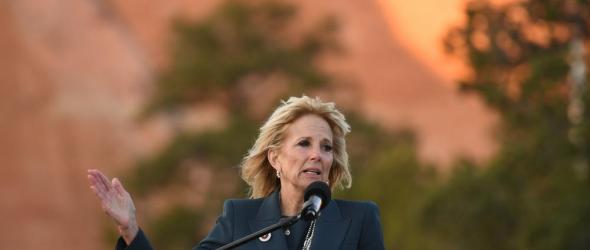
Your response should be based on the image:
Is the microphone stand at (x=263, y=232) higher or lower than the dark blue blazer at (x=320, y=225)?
lower

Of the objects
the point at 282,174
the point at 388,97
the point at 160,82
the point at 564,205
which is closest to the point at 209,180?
the point at 160,82

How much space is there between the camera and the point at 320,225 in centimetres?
653

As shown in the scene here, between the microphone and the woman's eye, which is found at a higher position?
the woman's eye

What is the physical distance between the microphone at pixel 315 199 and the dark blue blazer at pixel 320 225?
1.01ft

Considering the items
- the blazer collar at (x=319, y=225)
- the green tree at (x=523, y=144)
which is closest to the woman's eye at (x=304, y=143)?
the blazer collar at (x=319, y=225)

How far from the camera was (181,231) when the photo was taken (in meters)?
45.4

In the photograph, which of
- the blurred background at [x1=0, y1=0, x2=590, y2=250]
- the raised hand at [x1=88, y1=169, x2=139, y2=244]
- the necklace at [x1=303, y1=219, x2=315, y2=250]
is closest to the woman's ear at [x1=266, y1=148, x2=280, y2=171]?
the necklace at [x1=303, y1=219, x2=315, y2=250]

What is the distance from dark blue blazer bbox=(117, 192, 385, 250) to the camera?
21.2ft

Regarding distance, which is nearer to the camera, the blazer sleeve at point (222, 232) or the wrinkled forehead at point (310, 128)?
the blazer sleeve at point (222, 232)

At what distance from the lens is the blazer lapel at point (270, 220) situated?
6449 millimetres

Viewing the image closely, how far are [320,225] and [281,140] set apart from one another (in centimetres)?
45

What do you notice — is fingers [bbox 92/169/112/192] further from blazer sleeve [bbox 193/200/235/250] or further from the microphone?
the microphone

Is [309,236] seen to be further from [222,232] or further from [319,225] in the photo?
[222,232]

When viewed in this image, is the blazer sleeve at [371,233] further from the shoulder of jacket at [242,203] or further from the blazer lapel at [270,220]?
the shoulder of jacket at [242,203]
